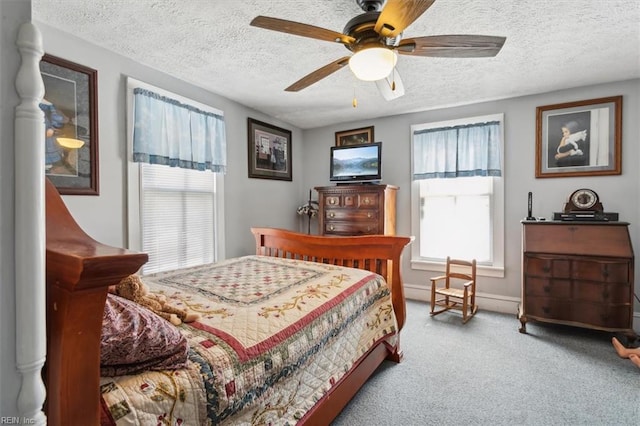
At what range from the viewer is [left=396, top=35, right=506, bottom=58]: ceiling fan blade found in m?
1.54

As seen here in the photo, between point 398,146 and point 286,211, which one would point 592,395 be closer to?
point 398,146

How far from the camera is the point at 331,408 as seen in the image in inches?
60.3

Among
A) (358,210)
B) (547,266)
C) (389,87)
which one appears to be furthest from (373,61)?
(547,266)

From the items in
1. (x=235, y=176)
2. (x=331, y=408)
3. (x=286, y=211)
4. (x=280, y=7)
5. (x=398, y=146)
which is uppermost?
(x=280, y=7)

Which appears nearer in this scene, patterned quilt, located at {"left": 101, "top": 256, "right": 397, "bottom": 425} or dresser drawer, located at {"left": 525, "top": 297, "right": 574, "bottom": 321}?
patterned quilt, located at {"left": 101, "top": 256, "right": 397, "bottom": 425}

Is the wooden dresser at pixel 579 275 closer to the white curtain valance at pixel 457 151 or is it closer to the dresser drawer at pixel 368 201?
the white curtain valance at pixel 457 151

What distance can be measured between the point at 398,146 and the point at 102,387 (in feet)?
12.9

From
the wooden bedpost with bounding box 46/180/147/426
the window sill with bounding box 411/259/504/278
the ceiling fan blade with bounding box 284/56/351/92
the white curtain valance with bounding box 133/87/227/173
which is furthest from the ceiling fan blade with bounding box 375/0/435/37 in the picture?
the window sill with bounding box 411/259/504/278

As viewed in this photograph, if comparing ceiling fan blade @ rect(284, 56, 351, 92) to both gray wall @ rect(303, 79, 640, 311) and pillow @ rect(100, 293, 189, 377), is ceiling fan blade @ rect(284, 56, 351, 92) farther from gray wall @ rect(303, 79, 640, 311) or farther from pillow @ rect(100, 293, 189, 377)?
gray wall @ rect(303, 79, 640, 311)

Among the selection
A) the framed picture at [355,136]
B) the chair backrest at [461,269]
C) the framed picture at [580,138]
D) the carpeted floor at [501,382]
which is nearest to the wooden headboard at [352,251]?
the carpeted floor at [501,382]

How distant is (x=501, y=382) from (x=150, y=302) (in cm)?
227

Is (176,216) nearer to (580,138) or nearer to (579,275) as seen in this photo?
(579,275)

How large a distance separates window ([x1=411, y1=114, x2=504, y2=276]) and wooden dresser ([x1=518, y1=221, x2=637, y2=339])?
2.06 ft

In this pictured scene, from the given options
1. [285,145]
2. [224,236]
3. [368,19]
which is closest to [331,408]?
[368,19]
